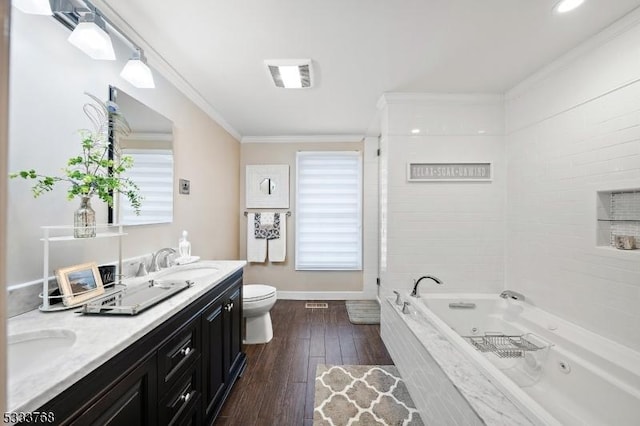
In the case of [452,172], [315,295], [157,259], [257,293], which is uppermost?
[452,172]

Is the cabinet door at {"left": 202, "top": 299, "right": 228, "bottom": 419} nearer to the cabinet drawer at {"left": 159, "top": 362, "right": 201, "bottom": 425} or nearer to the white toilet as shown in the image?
the cabinet drawer at {"left": 159, "top": 362, "right": 201, "bottom": 425}

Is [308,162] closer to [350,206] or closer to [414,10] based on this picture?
[350,206]

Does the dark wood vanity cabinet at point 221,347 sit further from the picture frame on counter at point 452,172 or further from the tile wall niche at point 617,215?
the tile wall niche at point 617,215

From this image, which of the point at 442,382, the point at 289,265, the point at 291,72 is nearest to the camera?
the point at 442,382

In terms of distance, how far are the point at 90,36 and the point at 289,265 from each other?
3.16 m

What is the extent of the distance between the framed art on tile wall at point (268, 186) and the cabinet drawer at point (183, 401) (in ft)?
8.56

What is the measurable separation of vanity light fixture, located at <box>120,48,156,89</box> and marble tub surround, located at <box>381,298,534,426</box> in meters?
2.31

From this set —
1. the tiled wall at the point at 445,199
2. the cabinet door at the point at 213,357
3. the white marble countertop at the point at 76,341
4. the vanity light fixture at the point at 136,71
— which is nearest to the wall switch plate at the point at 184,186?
the vanity light fixture at the point at 136,71

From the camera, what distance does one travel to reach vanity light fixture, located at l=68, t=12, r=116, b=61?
1.22 meters

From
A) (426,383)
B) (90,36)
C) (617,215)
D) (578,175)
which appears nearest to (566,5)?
(578,175)

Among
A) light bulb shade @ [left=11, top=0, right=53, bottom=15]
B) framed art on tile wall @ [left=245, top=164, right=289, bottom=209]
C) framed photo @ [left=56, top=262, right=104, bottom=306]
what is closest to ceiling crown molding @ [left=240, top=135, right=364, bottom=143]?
framed art on tile wall @ [left=245, top=164, right=289, bottom=209]

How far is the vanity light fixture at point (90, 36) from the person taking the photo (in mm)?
1223

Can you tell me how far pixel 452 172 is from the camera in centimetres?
253

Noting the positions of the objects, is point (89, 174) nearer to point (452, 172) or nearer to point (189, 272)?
point (189, 272)
